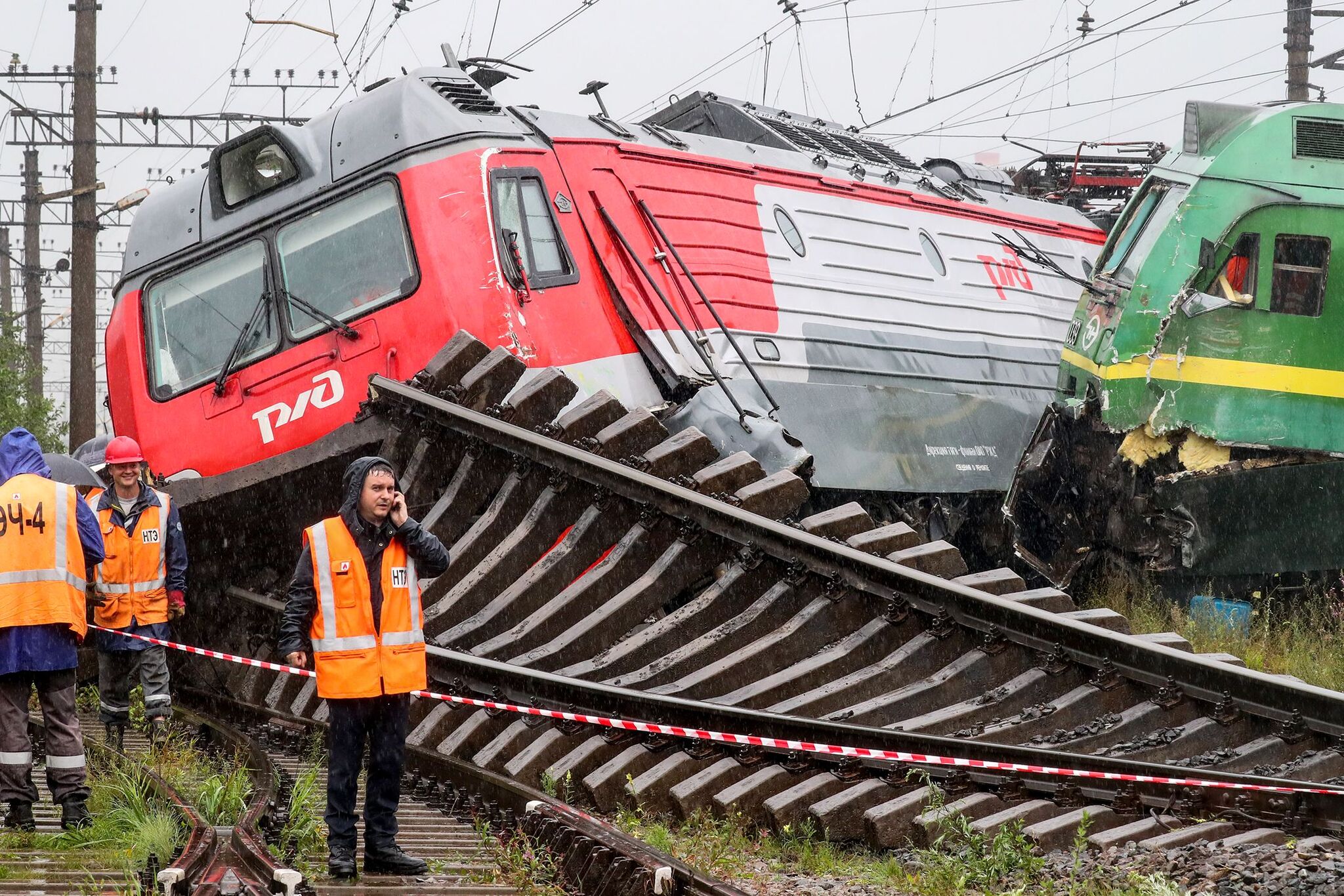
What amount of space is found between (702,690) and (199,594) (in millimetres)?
3958

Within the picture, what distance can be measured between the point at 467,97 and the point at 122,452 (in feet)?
10.3

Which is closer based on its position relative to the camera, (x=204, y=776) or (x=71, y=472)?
(x=204, y=776)

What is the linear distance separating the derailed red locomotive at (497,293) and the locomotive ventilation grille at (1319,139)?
3141mm

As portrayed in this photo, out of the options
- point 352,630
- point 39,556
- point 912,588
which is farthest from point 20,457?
point 912,588

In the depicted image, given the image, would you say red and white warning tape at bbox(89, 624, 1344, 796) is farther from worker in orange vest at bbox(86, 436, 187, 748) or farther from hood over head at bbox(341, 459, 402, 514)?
worker in orange vest at bbox(86, 436, 187, 748)

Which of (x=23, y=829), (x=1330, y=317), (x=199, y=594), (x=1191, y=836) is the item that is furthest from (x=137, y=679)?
(x=1330, y=317)

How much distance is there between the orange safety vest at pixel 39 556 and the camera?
5977 mm

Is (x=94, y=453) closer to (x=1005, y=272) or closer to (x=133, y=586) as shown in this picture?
(x=133, y=586)

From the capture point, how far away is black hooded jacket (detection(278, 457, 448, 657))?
16.7 ft

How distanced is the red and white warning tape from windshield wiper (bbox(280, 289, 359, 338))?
2.67m

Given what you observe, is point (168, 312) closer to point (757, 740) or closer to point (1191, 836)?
point (757, 740)

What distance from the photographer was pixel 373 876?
193 inches

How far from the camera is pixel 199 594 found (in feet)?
29.5

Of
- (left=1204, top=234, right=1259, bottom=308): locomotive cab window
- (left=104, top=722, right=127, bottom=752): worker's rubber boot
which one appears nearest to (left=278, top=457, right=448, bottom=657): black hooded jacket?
(left=104, top=722, right=127, bottom=752): worker's rubber boot
